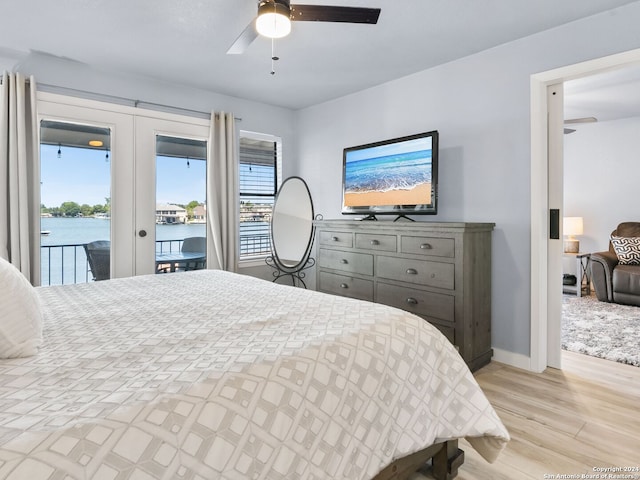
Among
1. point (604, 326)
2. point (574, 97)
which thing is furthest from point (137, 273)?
point (574, 97)

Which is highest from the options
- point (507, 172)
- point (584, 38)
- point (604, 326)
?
point (584, 38)

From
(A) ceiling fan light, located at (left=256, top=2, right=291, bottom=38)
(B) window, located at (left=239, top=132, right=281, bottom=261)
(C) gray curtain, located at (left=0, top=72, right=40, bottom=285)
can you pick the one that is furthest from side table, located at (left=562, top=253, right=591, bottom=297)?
(C) gray curtain, located at (left=0, top=72, right=40, bottom=285)

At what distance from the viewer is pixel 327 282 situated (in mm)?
3758

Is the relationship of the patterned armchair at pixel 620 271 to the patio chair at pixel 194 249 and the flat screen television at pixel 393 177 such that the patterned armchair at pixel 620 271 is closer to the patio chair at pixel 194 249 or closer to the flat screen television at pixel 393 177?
the flat screen television at pixel 393 177

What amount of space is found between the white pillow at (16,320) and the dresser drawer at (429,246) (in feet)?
7.82

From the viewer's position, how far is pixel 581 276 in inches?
209

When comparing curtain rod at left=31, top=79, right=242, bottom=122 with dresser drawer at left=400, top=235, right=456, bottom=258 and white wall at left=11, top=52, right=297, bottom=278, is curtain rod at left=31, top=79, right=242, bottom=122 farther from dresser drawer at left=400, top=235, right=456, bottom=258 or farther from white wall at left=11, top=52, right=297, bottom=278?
dresser drawer at left=400, top=235, right=456, bottom=258

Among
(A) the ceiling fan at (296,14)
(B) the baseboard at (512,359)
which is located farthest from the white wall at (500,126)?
(A) the ceiling fan at (296,14)

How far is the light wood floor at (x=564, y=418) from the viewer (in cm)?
172

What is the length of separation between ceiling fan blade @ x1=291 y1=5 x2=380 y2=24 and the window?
266cm

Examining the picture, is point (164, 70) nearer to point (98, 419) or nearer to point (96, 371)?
point (96, 371)

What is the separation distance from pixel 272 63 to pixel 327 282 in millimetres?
2083

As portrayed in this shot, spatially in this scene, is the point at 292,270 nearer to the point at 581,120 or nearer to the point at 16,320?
the point at 16,320

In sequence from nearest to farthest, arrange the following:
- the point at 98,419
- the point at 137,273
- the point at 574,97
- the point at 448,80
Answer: the point at 98,419
the point at 448,80
the point at 137,273
the point at 574,97
